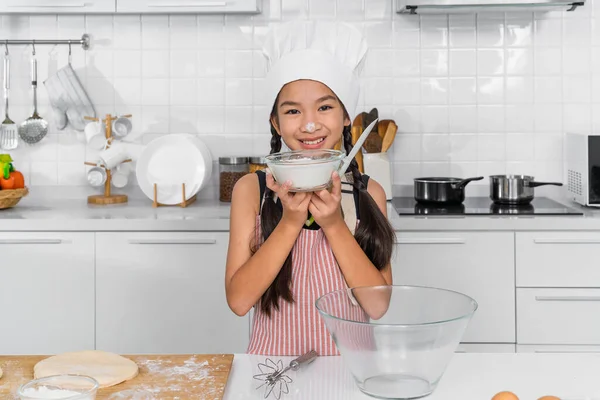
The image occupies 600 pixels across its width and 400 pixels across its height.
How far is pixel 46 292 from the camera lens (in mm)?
2562

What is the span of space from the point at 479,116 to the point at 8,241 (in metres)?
1.90

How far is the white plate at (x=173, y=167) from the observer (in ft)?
9.53

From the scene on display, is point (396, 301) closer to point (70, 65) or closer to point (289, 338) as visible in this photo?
point (289, 338)

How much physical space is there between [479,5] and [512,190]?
27.8 inches

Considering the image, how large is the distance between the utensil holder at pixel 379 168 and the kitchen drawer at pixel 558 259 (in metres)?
0.56

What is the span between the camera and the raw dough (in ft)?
3.70

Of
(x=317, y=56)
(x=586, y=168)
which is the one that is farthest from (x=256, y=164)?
(x=317, y=56)

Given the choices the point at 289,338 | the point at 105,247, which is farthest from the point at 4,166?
the point at 289,338

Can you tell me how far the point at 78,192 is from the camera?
10.3 feet

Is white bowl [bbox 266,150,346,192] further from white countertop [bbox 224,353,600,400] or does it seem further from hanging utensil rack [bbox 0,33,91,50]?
hanging utensil rack [bbox 0,33,91,50]

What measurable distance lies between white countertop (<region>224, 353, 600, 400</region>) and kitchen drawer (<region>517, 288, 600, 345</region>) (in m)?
1.29

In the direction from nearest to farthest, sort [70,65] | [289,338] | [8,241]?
[289,338] < [8,241] < [70,65]

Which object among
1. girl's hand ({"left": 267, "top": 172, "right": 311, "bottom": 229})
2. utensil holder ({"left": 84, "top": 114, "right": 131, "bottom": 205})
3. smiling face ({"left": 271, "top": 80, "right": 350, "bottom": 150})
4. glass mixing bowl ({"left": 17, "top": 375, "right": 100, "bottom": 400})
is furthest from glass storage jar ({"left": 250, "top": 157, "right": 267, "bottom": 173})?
glass mixing bowl ({"left": 17, "top": 375, "right": 100, "bottom": 400})

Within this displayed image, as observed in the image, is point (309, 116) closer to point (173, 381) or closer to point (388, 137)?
point (173, 381)
